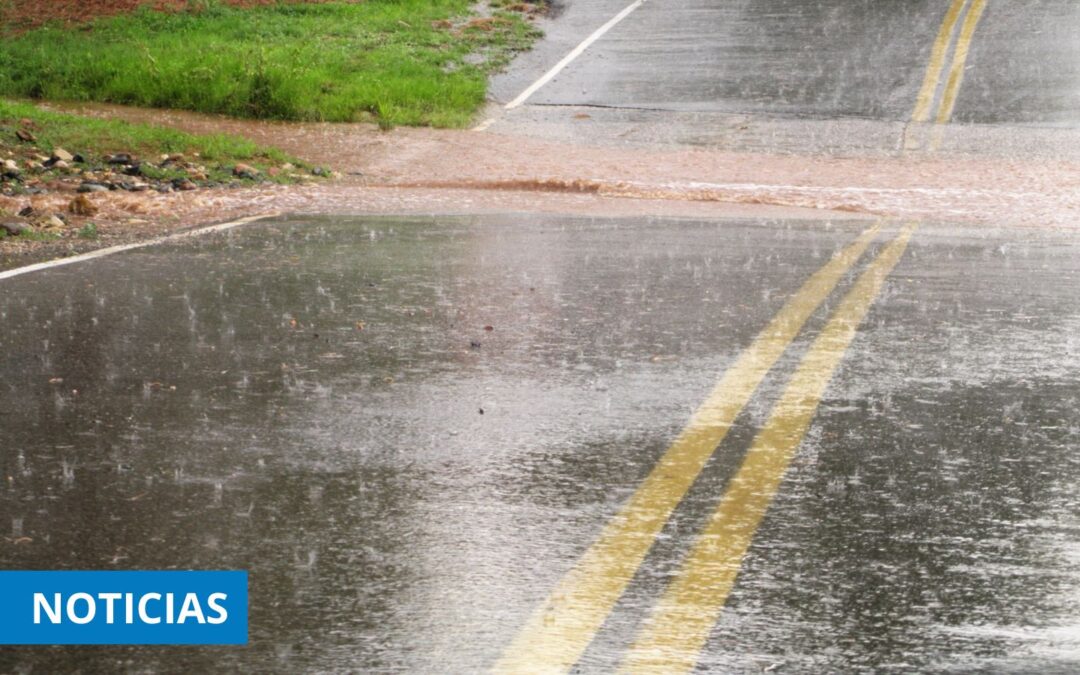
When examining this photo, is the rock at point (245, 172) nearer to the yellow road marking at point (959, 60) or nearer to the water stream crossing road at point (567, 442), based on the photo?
the water stream crossing road at point (567, 442)

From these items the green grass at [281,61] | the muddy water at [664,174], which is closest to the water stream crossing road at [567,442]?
the muddy water at [664,174]

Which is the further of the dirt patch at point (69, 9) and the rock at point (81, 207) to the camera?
the dirt patch at point (69, 9)

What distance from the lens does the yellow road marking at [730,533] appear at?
4.17m

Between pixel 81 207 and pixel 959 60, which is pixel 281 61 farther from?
pixel 959 60

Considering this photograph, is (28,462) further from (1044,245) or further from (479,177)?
(479,177)

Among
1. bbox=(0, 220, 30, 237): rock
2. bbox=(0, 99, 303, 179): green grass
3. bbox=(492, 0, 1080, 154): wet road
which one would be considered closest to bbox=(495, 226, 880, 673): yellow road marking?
bbox=(0, 220, 30, 237): rock

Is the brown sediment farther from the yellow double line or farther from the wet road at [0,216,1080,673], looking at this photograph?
the wet road at [0,216,1080,673]

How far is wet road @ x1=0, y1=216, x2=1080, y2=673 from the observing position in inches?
170

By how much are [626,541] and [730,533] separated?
33cm

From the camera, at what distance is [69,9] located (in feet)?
82.1

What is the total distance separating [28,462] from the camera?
5.79 m

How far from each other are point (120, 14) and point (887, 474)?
21181 mm

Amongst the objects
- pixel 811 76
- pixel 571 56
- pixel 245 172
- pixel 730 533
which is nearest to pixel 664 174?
pixel 245 172

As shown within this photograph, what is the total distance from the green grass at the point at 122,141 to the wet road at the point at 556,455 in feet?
19.7
